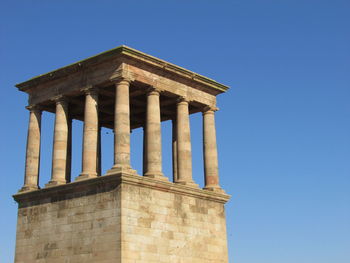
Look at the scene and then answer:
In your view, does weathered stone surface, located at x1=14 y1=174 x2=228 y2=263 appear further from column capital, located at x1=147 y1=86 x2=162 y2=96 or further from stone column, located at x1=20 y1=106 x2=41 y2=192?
column capital, located at x1=147 y1=86 x2=162 y2=96

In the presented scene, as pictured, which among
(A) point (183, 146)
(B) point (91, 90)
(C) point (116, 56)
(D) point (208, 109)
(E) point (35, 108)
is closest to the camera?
(C) point (116, 56)

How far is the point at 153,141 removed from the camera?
36.0 meters

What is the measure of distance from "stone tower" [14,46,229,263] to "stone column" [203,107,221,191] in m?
0.07

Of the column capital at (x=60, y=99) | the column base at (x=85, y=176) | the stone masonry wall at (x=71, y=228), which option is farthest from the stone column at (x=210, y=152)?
the column capital at (x=60, y=99)

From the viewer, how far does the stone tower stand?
110 feet

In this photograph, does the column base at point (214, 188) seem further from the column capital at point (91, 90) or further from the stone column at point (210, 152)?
the column capital at point (91, 90)

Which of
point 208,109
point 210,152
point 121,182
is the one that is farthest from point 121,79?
point 210,152

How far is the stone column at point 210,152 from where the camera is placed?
39.7m

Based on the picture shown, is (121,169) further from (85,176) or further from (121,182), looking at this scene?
(85,176)

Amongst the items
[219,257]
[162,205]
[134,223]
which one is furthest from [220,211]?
[134,223]

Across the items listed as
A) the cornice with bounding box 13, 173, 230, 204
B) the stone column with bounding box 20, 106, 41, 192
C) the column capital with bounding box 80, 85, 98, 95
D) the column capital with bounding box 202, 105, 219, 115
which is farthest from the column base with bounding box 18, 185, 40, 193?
the column capital with bounding box 202, 105, 219, 115

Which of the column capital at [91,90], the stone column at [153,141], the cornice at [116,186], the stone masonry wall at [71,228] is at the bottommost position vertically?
the stone masonry wall at [71,228]

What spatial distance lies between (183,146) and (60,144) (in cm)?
758

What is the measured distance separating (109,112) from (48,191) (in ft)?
27.2
